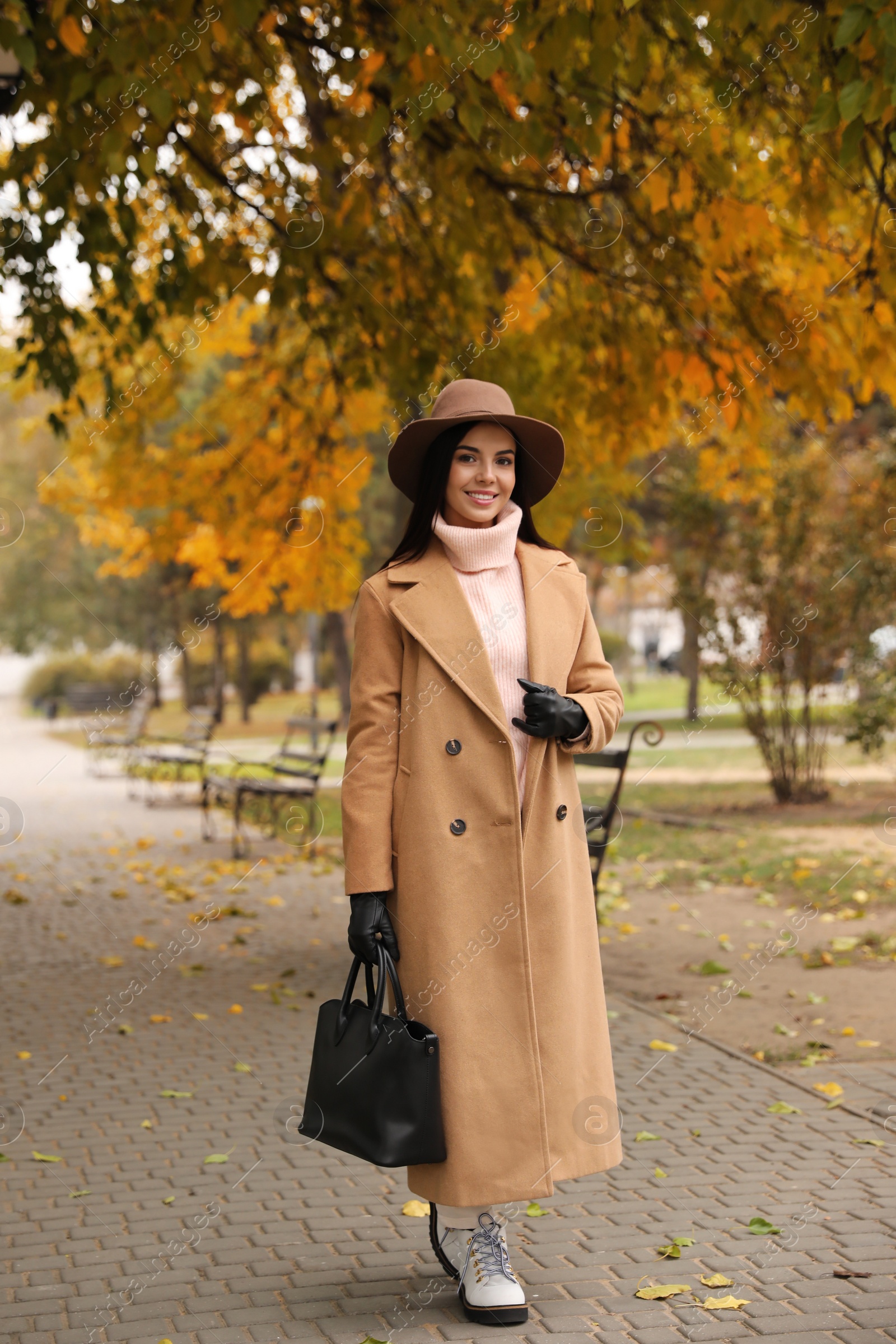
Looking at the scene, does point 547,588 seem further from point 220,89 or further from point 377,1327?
point 220,89

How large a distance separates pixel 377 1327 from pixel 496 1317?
0.29 metres

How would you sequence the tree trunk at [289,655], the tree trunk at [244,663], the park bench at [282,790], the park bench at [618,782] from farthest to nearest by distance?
the tree trunk at [289,655], the tree trunk at [244,663], the park bench at [282,790], the park bench at [618,782]

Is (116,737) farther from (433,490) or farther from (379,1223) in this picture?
(433,490)

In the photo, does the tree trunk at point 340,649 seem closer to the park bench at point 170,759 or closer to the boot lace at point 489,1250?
the park bench at point 170,759

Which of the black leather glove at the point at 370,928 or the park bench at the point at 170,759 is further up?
the park bench at the point at 170,759

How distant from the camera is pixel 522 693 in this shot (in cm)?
344

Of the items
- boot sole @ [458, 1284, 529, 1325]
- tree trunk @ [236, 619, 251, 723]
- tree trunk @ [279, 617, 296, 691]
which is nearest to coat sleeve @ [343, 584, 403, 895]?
boot sole @ [458, 1284, 529, 1325]

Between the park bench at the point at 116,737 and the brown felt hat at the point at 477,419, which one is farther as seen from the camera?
the park bench at the point at 116,737

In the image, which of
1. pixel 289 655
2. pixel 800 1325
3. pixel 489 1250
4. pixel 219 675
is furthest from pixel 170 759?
pixel 289 655

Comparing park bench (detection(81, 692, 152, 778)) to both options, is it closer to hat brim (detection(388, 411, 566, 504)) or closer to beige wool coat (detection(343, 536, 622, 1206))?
hat brim (detection(388, 411, 566, 504))

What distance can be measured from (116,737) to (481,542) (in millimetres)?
19339

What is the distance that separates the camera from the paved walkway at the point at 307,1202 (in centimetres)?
335

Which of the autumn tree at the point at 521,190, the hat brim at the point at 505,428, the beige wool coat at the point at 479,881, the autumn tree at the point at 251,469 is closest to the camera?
the beige wool coat at the point at 479,881

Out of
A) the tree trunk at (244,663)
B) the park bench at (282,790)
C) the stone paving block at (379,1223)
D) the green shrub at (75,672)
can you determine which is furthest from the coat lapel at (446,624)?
→ the green shrub at (75,672)
